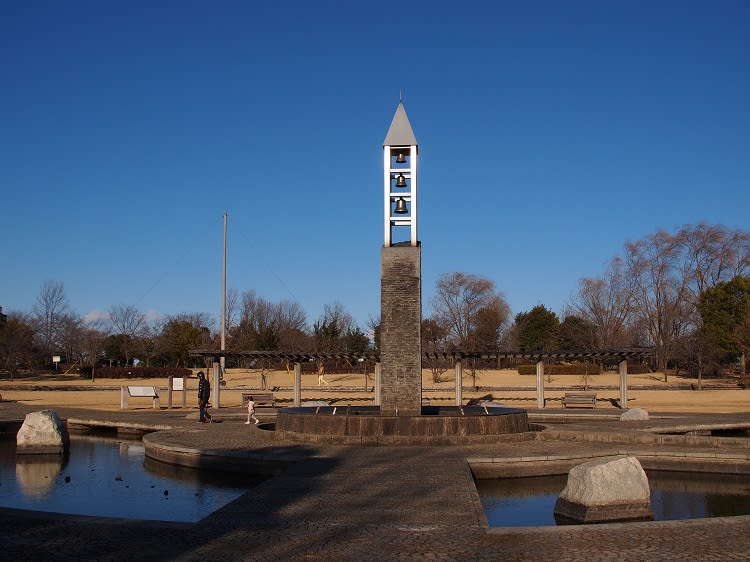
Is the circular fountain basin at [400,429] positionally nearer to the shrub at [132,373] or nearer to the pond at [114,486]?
the pond at [114,486]

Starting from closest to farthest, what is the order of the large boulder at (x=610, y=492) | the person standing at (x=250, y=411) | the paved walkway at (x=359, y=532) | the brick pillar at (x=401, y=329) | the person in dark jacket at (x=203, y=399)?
the paved walkway at (x=359, y=532)
the large boulder at (x=610, y=492)
the brick pillar at (x=401, y=329)
the person standing at (x=250, y=411)
the person in dark jacket at (x=203, y=399)

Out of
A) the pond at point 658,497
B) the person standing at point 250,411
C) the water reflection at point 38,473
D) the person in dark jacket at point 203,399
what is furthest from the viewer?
the person in dark jacket at point 203,399

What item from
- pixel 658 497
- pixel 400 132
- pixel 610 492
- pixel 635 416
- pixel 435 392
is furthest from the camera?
pixel 435 392

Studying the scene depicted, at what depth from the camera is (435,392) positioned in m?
44.6

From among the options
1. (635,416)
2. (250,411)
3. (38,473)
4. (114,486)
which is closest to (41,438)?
Result: (38,473)

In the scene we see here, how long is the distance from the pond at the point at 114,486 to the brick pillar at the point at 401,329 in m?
5.29

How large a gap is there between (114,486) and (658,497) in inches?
379

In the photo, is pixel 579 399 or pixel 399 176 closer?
pixel 399 176

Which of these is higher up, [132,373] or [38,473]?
[132,373]

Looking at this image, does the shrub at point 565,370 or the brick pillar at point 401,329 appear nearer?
the brick pillar at point 401,329

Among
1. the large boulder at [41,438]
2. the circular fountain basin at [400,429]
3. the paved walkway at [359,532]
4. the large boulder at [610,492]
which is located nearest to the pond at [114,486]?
the large boulder at [41,438]

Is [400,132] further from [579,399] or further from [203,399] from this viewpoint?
[579,399]

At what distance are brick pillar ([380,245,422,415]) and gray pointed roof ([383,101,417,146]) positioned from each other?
9.56 ft

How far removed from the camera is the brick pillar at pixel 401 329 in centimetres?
1858
